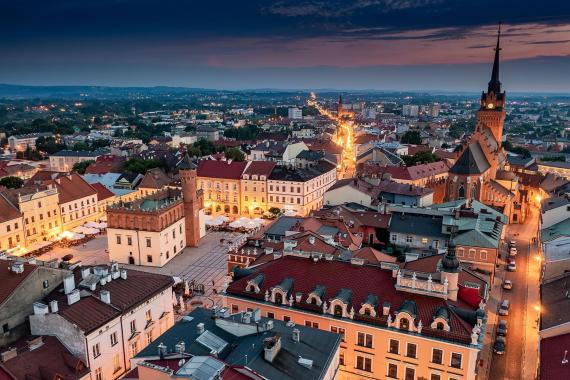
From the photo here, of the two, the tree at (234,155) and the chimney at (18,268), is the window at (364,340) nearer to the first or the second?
the chimney at (18,268)

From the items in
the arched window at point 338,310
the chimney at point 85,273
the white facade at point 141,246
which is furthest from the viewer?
the white facade at point 141,246

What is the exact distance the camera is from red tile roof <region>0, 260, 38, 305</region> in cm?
3819

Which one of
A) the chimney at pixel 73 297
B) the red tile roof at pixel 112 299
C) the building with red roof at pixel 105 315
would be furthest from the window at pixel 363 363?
the chimney at pixel 73 297

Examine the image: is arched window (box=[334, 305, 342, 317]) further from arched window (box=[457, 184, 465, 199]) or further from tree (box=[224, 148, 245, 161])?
tree (box=[224, 148, 245, 161])

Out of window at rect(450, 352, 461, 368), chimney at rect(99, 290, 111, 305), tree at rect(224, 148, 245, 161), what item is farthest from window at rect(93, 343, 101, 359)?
tree at rect(224, 148, 245, 161)

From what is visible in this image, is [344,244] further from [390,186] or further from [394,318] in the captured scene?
[390,186]

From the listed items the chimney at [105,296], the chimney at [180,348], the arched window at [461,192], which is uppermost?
the chimney at [180,348]

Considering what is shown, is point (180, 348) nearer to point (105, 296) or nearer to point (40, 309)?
point (105, 296)

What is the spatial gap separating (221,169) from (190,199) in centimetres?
2943

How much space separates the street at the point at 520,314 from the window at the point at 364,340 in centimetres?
1504

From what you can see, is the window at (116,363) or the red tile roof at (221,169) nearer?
the window at (116,363)

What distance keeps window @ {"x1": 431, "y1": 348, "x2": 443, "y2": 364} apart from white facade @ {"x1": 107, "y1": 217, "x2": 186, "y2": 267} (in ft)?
170

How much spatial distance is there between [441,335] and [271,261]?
1861 cm

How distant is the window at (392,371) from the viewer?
1516 inches
